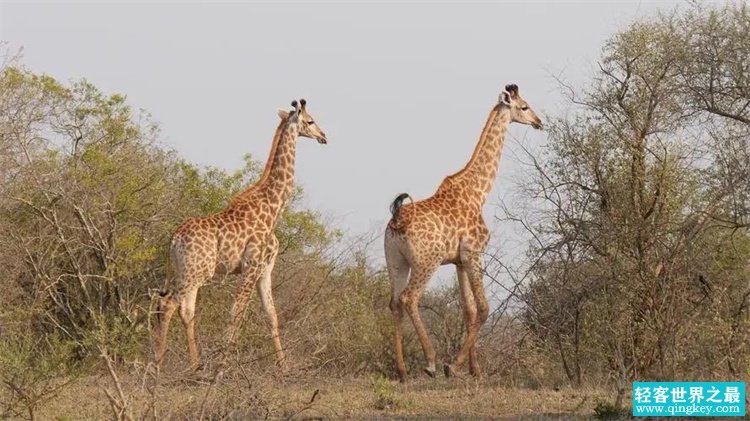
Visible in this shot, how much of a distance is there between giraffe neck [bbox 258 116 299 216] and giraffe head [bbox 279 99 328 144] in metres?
0.06

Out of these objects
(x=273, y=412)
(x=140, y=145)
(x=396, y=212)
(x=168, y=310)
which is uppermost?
(x=140, y=145)

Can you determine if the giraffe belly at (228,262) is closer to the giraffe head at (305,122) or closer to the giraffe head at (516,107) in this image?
the giraffe head at (305,122)

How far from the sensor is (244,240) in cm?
1302

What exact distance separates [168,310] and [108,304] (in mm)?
2579

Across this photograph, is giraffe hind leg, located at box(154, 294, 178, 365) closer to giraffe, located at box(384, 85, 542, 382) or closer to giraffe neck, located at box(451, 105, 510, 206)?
giraffe, located at box(384, 85, 542, 382)

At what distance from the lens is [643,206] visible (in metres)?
12.5

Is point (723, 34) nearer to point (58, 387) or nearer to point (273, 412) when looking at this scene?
point (273, 412)

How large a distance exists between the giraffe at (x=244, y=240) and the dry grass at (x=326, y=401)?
111 centimetres

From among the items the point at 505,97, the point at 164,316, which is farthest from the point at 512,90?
the point at 164,316

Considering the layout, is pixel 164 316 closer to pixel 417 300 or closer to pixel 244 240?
pixel 244 240

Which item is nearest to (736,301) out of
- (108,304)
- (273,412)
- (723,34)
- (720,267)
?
(720,267)

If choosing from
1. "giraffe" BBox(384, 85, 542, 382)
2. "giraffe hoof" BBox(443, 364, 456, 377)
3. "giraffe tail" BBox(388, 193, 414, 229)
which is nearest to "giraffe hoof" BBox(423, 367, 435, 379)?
"giraffe" BBox(384, 85, 542, 382)

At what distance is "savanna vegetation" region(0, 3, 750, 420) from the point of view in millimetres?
10109

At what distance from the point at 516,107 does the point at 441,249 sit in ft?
6.83
